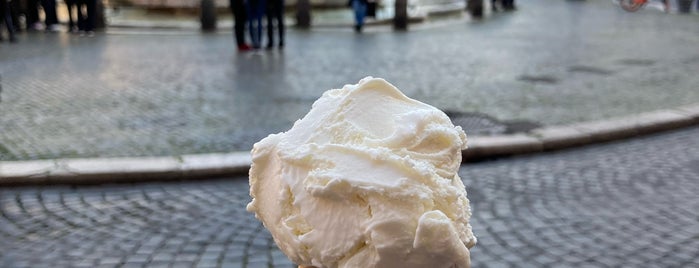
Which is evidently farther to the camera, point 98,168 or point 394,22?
point 394,22

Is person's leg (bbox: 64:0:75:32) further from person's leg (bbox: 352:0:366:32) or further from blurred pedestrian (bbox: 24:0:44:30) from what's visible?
person's leg (bbox: 352:0:366:32)

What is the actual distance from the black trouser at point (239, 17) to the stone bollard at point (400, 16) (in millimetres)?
5084

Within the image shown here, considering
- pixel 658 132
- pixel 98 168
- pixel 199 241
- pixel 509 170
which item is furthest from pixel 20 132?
pixel 658 132

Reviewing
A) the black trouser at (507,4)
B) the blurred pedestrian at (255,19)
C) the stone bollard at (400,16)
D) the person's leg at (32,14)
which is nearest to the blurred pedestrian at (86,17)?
the person's leg at (32,14)

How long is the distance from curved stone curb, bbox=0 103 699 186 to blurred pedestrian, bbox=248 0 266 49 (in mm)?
7544

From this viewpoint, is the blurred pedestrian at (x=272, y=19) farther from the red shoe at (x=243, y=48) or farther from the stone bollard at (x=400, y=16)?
the stone bollard at (x=400, y=16)

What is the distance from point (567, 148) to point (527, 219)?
6.79 ft

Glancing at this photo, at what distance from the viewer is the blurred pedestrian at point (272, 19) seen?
1328cm

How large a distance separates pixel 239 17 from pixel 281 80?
3.67 metres

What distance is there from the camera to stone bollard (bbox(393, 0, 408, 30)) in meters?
17.1

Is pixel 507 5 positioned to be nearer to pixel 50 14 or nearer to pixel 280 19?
pixel 280 19

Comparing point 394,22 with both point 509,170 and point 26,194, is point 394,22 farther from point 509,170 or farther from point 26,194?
point 26,194

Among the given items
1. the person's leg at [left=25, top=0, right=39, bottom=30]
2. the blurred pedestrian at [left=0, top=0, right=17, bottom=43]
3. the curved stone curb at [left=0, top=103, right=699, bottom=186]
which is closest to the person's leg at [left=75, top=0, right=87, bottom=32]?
the person's leg at [left=25, top=0, right=39, bottom=30]

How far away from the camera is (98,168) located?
531cm
